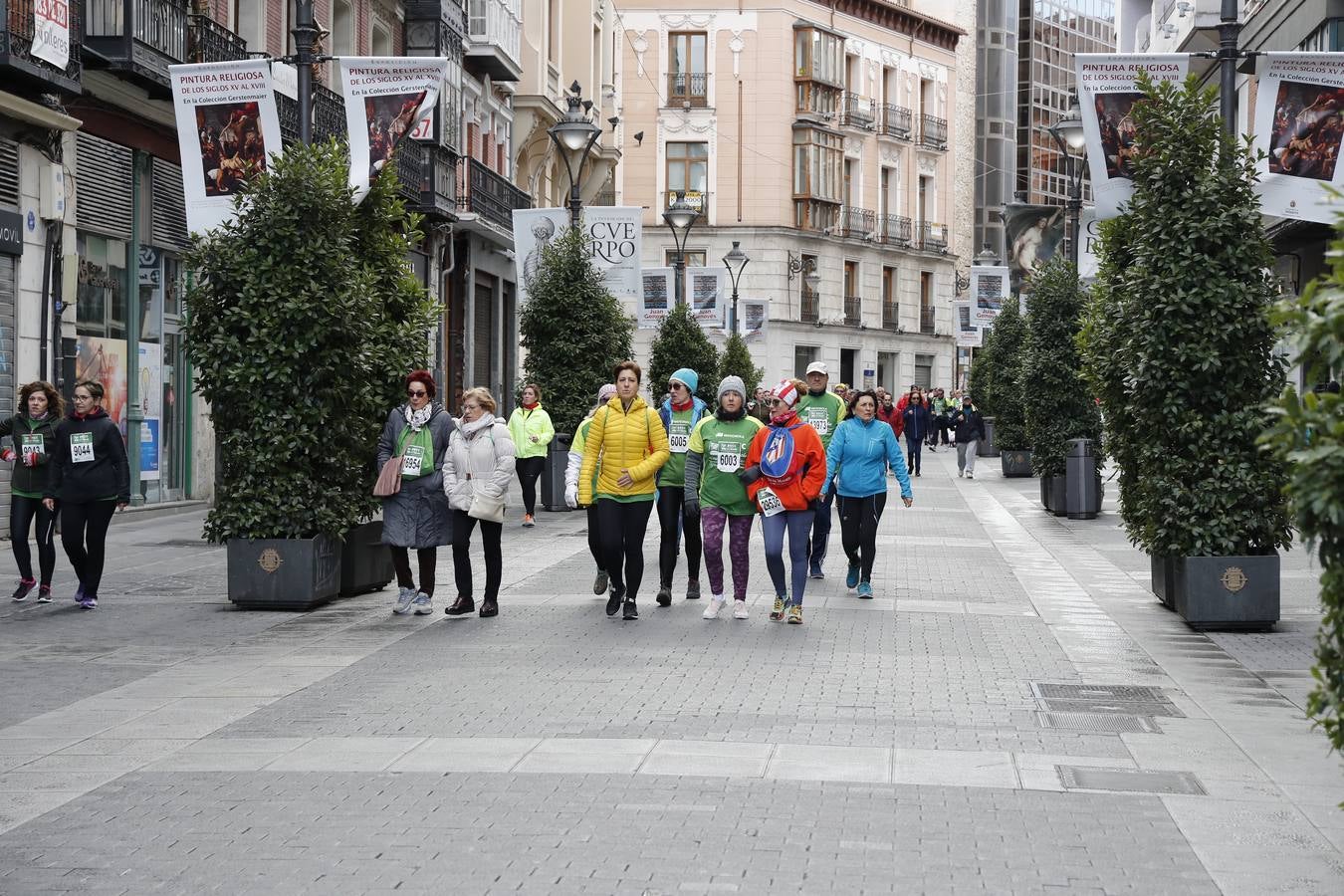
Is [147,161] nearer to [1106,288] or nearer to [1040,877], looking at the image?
[1106,288]

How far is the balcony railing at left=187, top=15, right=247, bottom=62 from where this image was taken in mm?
24312

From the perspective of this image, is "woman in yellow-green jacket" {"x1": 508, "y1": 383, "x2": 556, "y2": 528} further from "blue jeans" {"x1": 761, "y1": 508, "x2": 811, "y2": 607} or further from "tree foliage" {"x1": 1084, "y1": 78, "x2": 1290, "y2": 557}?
"tree foliage" {"x1": 1084, "y1": 78, "x2": 1290, "y2": 557}

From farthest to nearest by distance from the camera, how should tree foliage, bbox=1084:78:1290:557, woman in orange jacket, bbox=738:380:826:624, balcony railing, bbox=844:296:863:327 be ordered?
balcony railing, bbox=844:296:863:327, woman in orange jacket, bbox=738:380:826:624, tree foliage, bbox=1084:78:1290:557

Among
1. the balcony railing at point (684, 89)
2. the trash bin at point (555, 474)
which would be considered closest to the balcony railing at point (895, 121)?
the balcony railing at point (684, 89)

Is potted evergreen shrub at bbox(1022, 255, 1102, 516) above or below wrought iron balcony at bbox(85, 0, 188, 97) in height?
below

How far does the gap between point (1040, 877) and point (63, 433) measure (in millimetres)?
10080

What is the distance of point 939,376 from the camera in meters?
82.1

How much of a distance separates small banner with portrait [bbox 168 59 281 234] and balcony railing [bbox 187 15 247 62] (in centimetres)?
754

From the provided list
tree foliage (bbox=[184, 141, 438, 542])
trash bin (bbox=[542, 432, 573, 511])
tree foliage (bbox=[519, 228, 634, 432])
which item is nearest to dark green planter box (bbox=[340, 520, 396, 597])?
tree foliage (bbox=[184, 141, 438, 542])

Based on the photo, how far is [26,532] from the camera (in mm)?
14609

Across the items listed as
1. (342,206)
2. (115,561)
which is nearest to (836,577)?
(342,206)

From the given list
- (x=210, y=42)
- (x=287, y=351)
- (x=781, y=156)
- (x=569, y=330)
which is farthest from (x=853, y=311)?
(x=287, y=351)

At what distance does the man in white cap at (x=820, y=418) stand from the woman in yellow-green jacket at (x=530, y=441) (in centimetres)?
554

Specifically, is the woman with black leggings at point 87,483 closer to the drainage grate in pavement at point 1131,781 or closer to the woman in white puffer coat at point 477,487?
the woman in white puffer coat at point 477,487
